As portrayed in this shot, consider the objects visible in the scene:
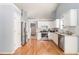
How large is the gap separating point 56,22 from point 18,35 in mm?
841

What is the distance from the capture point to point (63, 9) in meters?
2.53

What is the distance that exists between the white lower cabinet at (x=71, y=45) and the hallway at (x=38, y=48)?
0.15 meters

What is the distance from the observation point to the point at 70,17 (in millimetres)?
2553

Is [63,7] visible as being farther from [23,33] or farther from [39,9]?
[23,33]

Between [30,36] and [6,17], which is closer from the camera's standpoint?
[6,17]

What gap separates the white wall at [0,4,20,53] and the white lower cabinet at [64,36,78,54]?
1.07 m

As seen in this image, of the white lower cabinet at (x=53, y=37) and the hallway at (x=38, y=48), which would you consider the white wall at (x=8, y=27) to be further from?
the white lower cabinet at (x=53, y=37)

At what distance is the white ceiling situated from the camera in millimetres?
2492

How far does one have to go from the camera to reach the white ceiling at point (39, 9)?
2492 mm

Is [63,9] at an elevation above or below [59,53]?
above

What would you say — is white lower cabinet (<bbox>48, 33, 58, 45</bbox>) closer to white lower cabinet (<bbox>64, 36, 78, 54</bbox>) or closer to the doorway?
white lower cabinet (<bbox>64, 36, 78, 54</bbox>)

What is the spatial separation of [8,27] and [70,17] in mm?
1301
